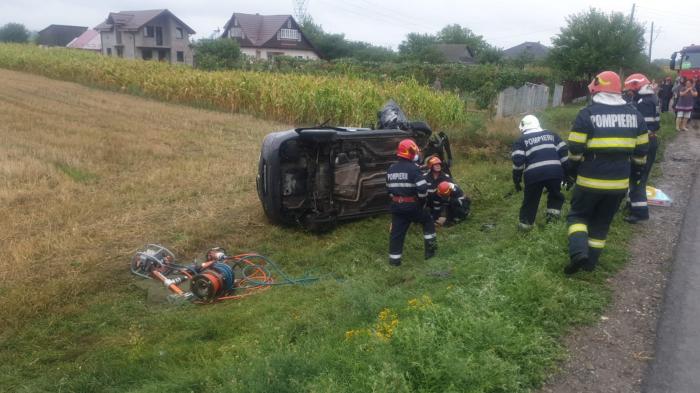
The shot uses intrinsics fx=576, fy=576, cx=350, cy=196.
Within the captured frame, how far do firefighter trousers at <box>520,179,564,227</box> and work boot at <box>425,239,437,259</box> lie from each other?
3.58ft

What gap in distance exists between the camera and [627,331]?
4.20m

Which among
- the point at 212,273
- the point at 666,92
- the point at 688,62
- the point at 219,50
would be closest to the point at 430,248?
the point at 212,273

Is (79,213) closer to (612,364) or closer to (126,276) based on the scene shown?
(126,276)

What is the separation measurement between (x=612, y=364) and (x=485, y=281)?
4.18ft

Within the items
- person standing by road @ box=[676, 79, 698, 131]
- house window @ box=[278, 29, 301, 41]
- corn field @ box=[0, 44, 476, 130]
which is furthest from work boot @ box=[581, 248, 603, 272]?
house window @ box=[278, 29, 301, 41]

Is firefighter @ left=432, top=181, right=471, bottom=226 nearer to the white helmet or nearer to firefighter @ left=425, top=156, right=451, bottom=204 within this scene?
firefighter @ left=425, top=156, right=451, bottom=204

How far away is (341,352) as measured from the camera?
386cm

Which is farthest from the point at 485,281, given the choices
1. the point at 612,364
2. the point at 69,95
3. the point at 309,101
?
the point at 69,95

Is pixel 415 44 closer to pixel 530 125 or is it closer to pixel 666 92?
pixel 666 92

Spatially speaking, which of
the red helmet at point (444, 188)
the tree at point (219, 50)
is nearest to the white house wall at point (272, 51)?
the tree at point (219, 50)

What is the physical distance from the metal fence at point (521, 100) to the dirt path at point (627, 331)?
15.2m

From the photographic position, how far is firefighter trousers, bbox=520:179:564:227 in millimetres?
6828

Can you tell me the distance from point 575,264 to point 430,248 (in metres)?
2.34

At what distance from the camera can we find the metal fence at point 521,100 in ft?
71.1
